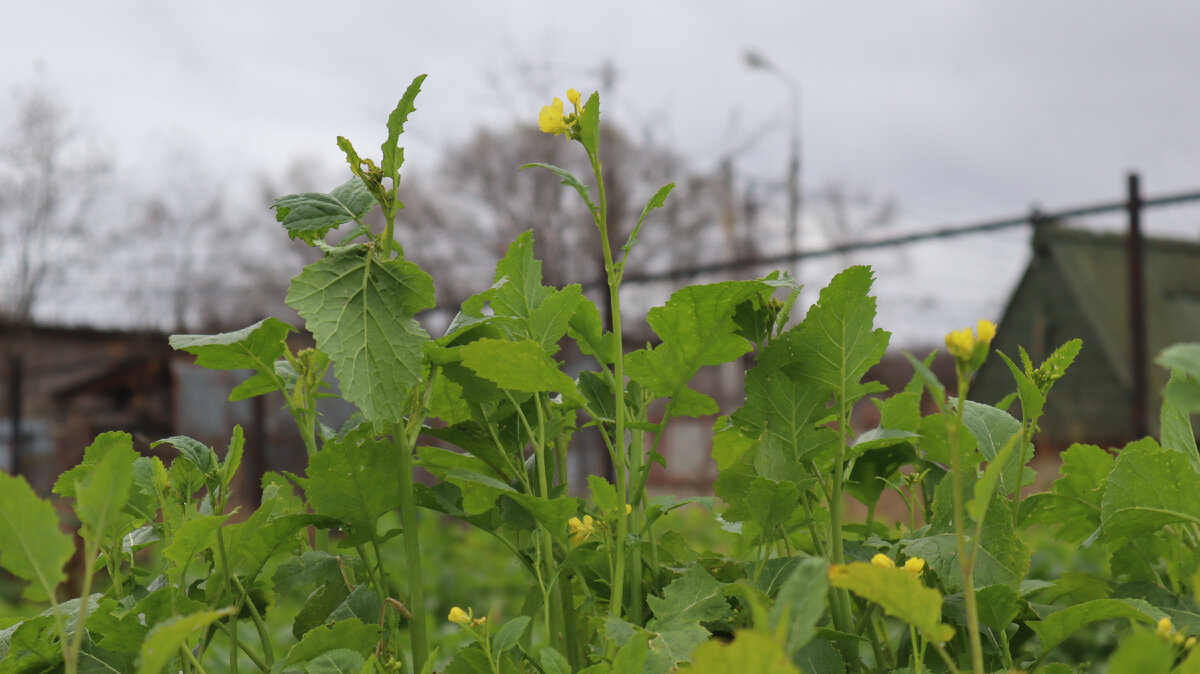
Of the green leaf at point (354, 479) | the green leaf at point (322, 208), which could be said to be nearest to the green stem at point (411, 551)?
the green leaf at point (354, 479)

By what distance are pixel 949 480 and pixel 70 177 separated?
15.5m

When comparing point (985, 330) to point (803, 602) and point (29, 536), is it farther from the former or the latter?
point (29, 536)

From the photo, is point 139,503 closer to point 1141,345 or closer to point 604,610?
point 604,610

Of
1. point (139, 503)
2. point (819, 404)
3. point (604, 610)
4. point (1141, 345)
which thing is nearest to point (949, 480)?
point (819, 404)

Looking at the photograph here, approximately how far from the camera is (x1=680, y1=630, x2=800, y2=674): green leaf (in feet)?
0.89

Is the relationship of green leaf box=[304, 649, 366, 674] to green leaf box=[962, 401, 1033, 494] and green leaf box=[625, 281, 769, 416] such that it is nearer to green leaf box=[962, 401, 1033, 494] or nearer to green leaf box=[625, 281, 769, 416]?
green leaf box=[625, 281, 769, 416]

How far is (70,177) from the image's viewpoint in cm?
1353

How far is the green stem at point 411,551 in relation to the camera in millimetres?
493

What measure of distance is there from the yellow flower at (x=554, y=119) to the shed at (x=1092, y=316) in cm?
443

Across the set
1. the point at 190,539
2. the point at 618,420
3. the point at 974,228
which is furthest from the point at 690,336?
the point at 974,228

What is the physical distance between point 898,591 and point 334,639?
292mm

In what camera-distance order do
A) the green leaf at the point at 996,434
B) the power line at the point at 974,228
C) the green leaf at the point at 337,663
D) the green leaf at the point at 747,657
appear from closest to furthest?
the green leaf at the point at 747,657, the green leaf at the point at 337,663, the green leaf at the point at 996,434, the power line at the point at 974,228

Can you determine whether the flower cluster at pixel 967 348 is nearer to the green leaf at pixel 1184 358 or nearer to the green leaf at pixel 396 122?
the green leaf at pixel 1184 358

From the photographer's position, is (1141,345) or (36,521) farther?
(1141,345)
